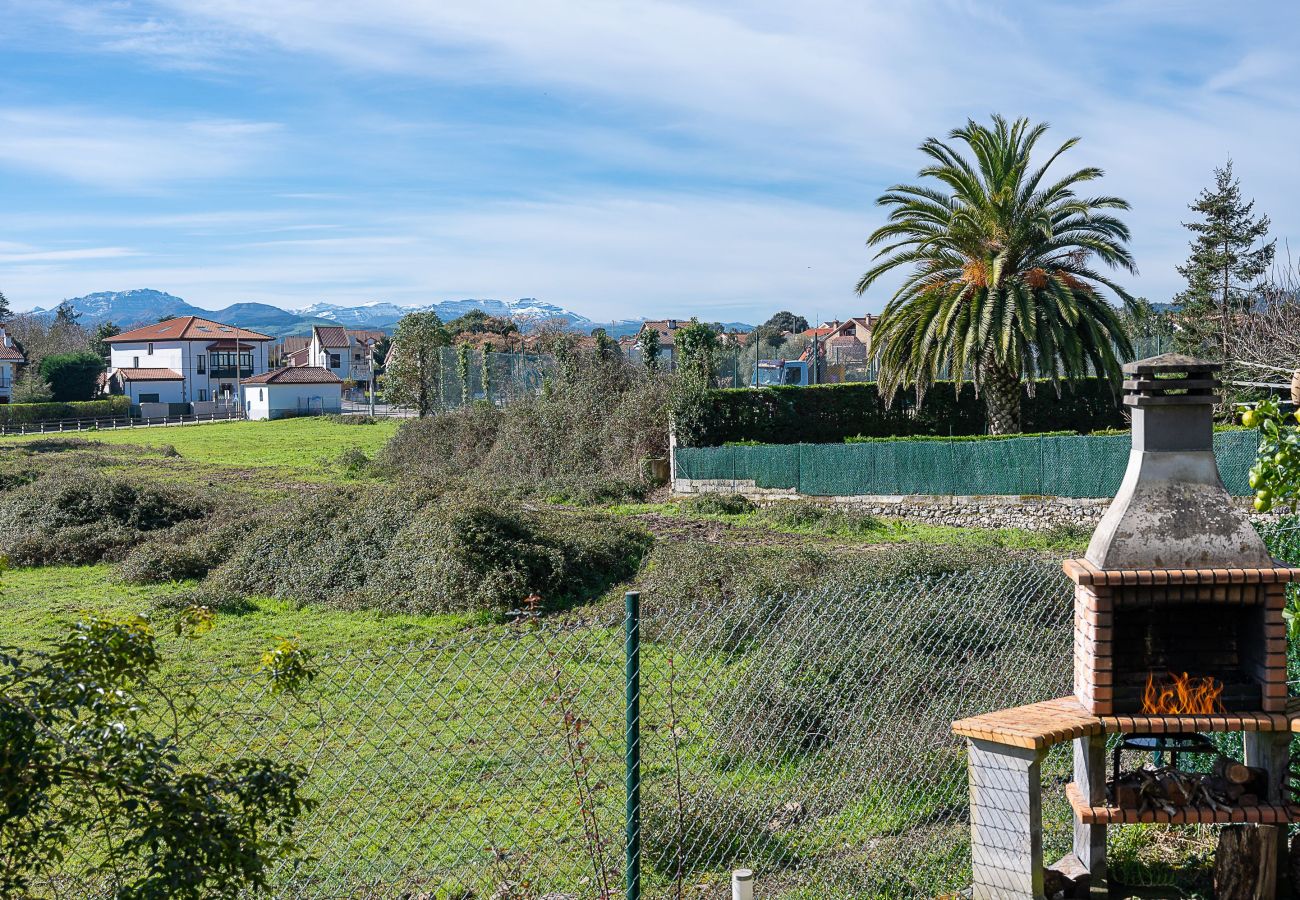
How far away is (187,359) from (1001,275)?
78707mm

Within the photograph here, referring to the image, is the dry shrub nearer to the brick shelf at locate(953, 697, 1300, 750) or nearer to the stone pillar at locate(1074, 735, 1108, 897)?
the stone pillar at locate(1074, 735, 1108, 897)

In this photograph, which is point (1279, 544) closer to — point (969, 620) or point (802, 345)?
point (969, 620)

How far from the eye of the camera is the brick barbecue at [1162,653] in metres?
5.09

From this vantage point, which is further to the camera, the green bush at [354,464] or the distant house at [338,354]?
the distant house at [338,354]

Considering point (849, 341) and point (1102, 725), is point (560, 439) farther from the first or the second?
point (849, 341)

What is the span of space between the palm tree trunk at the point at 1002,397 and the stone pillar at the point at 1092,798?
2146cm

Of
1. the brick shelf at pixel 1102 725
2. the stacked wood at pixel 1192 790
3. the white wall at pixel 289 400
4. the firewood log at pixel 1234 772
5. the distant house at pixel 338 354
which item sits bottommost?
the stacked wood at pixel 1192 790

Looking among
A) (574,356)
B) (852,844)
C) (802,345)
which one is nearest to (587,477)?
(574,356)

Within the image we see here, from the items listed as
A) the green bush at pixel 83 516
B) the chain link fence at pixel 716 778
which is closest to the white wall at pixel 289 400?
the green bush at pixel 83 516

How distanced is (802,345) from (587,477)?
233ft

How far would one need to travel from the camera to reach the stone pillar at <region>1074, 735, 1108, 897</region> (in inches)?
208

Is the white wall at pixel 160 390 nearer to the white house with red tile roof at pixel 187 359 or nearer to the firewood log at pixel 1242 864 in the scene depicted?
the white house with red tile roof at pixel 187 359

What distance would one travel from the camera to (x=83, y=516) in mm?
22516

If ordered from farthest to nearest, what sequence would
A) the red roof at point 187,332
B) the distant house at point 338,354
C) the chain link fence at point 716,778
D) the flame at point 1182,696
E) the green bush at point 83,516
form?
the distant house at point 338,354
the red roof at point 187,332
the green bush at point 83,516
the chain link fence at point 716,778
the flame at point 1182,696
